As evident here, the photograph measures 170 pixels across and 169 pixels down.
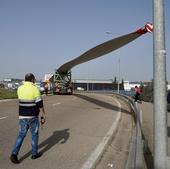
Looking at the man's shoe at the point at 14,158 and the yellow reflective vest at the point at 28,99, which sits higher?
the yellow reflective vest at the point at 28,99

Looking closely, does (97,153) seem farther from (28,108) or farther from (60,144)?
(28,108)

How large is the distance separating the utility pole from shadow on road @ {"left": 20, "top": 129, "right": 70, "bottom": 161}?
343 centimetres

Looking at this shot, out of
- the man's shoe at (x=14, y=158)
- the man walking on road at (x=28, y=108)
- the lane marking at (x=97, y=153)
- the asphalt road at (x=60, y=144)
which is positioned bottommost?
the lane marking at (x=97, y=153)

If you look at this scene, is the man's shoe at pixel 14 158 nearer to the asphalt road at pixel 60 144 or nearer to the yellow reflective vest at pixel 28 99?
the asphalt road at pixel 60 144

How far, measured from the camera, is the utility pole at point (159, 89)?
19.1 feet

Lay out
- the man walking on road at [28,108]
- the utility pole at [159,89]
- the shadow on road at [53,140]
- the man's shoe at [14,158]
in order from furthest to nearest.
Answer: the shadow on road at [53,140], the man walking on road at [28,108], the man's shoe at [14,158], the utility pole at [159,89]

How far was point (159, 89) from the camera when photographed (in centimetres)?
597

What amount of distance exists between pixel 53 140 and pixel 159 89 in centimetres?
549

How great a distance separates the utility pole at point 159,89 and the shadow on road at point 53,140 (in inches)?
135

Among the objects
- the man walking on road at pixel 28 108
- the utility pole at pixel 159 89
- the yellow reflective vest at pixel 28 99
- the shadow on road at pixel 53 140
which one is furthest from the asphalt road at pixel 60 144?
the utility pole at pixel 159 89

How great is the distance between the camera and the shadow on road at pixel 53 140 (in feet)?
30.8

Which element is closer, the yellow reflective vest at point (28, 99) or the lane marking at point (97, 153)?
the lane marking at point (97, 153)

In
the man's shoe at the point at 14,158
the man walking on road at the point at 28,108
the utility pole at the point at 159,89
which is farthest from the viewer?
the man walking on road at the point at 28,108

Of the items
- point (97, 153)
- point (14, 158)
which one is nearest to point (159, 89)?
point (14, 158)
